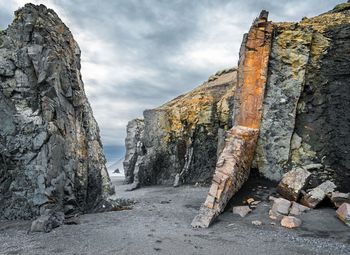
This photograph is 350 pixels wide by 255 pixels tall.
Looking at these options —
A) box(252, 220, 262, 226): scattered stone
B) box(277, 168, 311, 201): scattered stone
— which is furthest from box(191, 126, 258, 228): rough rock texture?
box(277, 168, 311, 201): scattered stone

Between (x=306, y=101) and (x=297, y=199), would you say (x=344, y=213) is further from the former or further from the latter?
(x=306, y=101)

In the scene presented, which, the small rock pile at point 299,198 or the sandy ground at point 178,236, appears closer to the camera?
Answer: the sandy ground at point 178,236

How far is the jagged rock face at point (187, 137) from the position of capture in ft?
103

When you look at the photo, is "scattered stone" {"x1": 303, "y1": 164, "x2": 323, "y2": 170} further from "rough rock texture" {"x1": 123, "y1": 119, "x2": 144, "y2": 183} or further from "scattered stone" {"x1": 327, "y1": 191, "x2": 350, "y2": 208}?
"rough rock texture" {"x1": 123, "y1": 119, "x2": 144, "y2": 183}

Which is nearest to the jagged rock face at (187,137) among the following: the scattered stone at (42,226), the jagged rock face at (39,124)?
the jagged rock face at (39,124)

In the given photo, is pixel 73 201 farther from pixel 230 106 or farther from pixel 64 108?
pixel 230 106

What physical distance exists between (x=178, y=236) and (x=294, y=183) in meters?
7.14

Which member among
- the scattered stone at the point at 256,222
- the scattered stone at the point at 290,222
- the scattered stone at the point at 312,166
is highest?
the scattered stone at the point at 312,166

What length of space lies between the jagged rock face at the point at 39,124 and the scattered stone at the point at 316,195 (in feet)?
36.1

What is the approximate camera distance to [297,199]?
15594 mm

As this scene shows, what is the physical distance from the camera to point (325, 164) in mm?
17547

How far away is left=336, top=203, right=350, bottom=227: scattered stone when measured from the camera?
1255 cm

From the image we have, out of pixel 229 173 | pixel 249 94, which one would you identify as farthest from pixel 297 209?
pixel 249 94

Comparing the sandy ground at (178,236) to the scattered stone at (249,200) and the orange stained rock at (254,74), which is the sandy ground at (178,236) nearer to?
the scattered stone at (249,200)
